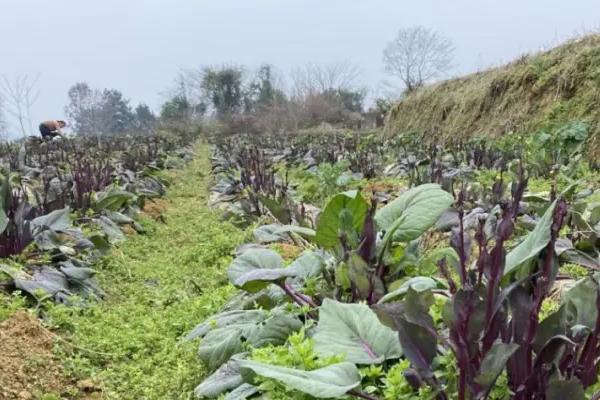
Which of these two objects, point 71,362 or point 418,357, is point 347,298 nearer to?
point 418,357

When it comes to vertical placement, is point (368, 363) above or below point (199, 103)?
below

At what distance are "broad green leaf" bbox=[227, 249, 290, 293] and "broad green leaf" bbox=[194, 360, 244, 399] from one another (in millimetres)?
278

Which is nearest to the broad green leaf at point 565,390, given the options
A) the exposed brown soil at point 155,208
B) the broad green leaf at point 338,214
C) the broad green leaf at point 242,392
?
the broad green leaf at point 242,392

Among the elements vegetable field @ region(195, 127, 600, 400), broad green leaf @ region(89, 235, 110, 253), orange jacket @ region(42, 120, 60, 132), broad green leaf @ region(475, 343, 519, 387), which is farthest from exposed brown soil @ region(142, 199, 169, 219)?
orange jacket @ region(42, 120, 60, 132)

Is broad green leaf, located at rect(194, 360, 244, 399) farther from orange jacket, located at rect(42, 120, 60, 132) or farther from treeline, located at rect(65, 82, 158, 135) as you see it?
treeline, located at rect(65, 82, 158, 135)

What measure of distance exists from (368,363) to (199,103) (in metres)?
50.8

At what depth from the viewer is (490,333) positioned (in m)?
1.28

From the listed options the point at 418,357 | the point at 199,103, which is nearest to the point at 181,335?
the point at 418,357

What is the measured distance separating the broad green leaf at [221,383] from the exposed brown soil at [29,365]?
710 mm

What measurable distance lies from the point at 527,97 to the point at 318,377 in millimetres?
11304

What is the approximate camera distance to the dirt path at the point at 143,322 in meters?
2.35

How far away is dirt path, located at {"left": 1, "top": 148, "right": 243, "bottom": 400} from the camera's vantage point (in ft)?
7.72

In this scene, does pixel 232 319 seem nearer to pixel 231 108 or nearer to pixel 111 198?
pixel 111 198

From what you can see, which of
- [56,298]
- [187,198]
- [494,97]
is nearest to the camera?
[56,298]
